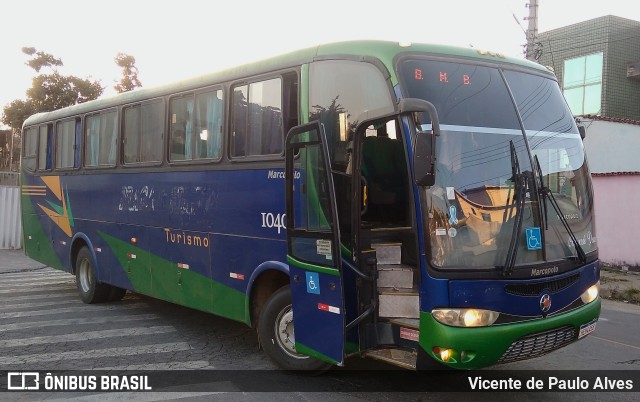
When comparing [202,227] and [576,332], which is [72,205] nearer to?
[202,227]

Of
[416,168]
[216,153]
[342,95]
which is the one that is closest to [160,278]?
[216,153]

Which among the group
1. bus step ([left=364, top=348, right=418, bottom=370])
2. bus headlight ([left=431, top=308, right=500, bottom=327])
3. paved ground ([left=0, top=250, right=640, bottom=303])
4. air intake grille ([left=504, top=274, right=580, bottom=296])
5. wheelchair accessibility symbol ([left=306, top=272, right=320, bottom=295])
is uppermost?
air intake grille ([left=504, top=274, right=580, bottom=296])

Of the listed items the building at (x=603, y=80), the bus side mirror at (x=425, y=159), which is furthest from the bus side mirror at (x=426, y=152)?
the building at (x=603, y=80)

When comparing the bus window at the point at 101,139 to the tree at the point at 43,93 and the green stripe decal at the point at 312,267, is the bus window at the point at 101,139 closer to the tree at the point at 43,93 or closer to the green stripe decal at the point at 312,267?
the green stripe decal at the point at 312,267

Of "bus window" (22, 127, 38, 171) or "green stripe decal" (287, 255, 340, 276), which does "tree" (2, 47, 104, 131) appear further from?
"green stripe decal" (287, 255, 340, 276)

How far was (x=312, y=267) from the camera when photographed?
16.9 feet

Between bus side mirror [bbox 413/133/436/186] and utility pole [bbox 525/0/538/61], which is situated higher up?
utility pole [bbox 525/0/538/61]

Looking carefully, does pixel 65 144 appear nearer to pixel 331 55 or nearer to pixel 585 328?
pixel 331 55

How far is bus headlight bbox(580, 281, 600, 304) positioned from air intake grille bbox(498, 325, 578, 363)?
1.02 feet

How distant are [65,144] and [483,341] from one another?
8.45 meters

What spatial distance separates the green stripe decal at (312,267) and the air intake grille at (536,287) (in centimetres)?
140

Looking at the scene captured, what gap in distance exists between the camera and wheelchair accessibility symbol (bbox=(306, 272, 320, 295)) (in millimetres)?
5117

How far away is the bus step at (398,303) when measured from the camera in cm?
475

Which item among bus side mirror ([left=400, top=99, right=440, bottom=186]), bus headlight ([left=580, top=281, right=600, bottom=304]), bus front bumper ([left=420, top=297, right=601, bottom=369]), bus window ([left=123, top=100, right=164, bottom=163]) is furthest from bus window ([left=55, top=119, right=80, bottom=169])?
bus headlight ([left=580, top=281, right=600, bottom=304])
